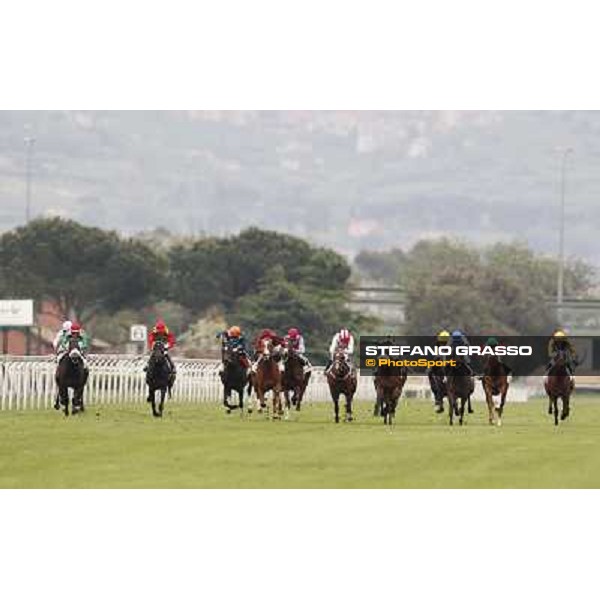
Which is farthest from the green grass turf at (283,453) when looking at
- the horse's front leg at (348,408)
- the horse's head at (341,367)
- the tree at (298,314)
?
the tree at (298,314)

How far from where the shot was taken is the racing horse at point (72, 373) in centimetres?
3894

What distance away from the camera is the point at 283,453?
27516 mm

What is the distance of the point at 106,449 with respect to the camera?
28031 mm

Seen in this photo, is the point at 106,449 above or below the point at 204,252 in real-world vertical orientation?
below

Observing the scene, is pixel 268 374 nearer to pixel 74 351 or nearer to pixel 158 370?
pixel 158 370

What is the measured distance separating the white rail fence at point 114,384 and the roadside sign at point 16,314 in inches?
218

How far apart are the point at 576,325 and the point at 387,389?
112123mm

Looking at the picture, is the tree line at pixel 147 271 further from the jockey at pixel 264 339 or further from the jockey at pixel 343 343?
the jockey at pixel 343 343

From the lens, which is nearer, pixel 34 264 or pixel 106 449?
pixel 106 449

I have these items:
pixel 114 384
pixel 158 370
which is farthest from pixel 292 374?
pixel 114 384

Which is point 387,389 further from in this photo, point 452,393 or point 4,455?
point 4,455
